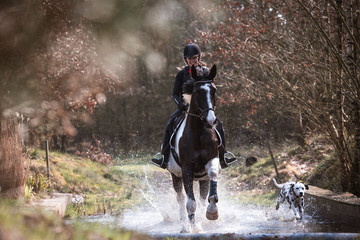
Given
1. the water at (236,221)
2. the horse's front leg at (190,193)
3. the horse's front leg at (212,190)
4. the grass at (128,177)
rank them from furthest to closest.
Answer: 1. the grass at (128,177)
2. the water at (236,221)
3. the horse's front leg at (190,193)
4. the horse's front leg at (212,190)

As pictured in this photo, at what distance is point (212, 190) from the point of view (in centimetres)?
741

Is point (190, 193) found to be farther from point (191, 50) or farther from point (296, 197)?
point (191, 50)

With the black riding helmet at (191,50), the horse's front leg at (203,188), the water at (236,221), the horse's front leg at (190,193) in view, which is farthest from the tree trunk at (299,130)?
the horse's front leg at (190,193)

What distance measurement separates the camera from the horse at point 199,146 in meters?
7.21

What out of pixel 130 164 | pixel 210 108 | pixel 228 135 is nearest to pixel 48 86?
pixel 210 108

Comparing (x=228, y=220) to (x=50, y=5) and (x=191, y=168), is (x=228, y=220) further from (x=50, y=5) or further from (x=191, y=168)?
(x=50, y=5)

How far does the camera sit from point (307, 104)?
1040 centimetres

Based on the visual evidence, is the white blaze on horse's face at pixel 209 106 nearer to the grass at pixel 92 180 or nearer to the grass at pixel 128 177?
the grass at pixel 128 177

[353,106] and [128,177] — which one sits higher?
[353,106]

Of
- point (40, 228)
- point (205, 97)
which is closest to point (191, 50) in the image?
point (205, 97)

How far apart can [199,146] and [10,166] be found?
379cm

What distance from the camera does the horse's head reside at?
6961mm

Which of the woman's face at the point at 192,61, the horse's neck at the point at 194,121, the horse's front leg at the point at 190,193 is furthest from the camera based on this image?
the woman's face at the point at 192,61

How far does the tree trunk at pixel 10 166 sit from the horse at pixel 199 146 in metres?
3.19
